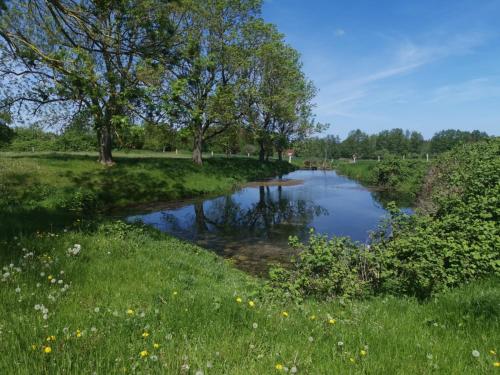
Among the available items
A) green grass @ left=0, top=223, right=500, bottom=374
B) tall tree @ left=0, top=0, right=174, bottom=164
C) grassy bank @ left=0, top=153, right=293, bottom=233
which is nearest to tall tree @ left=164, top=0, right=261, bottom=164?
grassy bank @ left=0, top=153, right=293, bottom=233

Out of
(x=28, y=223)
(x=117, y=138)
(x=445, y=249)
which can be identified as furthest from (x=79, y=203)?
(x=445, y=249)

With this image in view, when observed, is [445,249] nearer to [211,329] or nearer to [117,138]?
[211,329]

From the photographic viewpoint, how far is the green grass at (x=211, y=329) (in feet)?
12.4

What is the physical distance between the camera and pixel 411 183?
1305 inches

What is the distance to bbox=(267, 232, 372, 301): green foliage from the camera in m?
7.24

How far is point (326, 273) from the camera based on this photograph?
7973mm

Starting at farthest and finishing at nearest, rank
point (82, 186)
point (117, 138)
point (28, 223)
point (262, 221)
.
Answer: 1. point (82, 186)
2. point (262, 221)
3. point (28, 223)
4. point (117, 138)

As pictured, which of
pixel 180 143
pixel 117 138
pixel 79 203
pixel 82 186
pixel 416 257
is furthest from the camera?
pixel 180 143

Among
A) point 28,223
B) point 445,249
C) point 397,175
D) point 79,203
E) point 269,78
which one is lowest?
point 79,203

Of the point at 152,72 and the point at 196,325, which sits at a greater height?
the point at 152,72

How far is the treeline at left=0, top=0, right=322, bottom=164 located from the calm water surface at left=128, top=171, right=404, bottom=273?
468 centimetres

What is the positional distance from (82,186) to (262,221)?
39.3 feet

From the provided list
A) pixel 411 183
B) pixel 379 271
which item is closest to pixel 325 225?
pixel 379 271

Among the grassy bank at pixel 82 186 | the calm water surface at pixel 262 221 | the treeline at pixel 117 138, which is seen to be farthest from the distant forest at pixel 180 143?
the calm water surface at pixel 262 221
